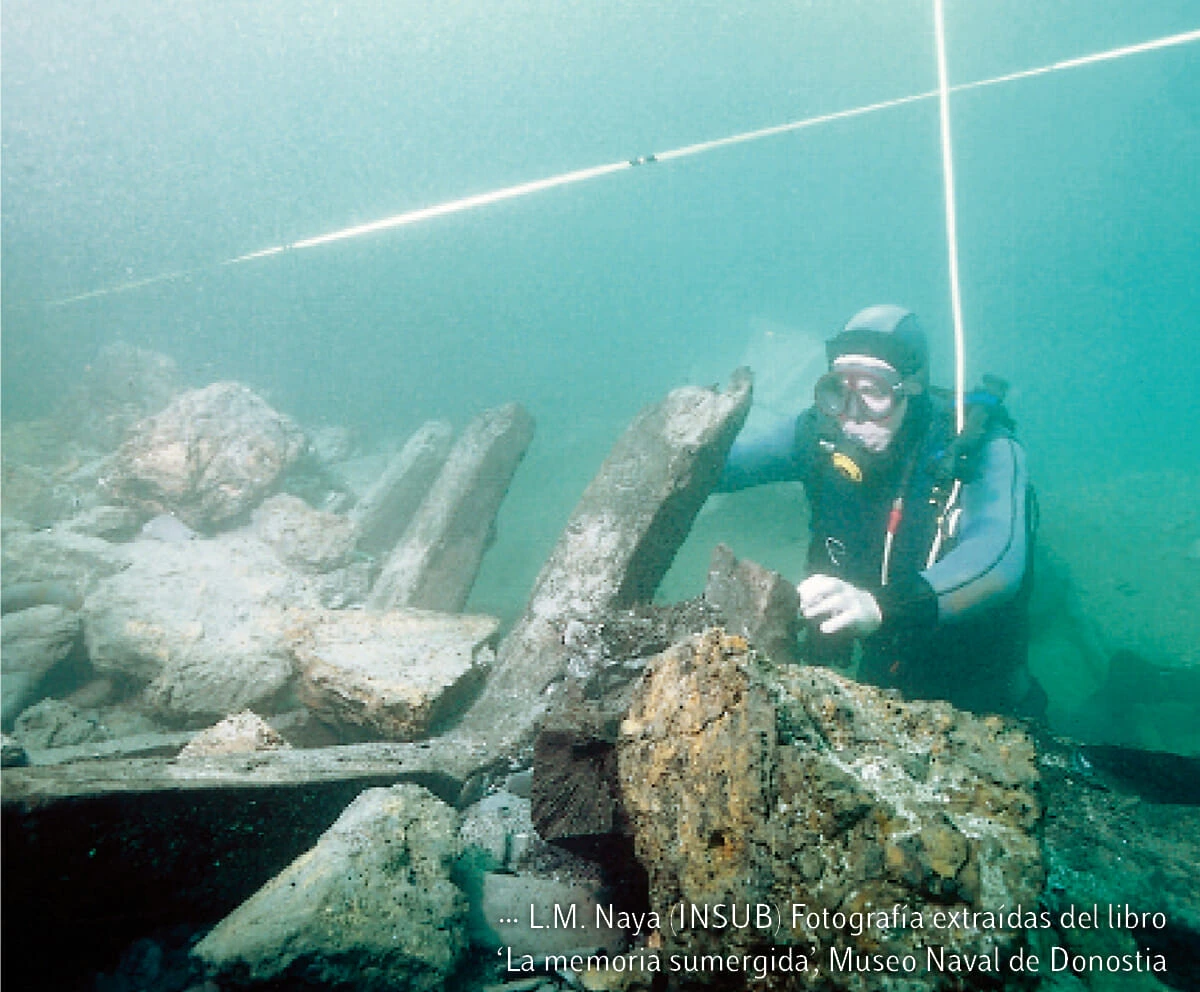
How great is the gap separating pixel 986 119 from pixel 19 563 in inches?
4236

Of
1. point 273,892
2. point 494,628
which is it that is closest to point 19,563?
point 494,628

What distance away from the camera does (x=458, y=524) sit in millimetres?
5238

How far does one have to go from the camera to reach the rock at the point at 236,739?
2.37 metres

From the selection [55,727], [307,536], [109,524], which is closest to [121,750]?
[55,727]

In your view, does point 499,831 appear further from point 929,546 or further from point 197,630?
point 929,546

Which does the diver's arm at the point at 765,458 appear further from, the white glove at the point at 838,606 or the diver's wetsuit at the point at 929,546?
the white glove at the point at 838,606

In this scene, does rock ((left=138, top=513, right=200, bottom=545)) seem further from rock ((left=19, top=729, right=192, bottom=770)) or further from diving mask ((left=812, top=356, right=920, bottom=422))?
diving mask ((left=812, top=356, right=920, bottom=422))

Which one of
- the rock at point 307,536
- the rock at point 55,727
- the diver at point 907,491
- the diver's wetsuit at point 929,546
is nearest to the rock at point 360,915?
the diver's wetsuit at point 929,546

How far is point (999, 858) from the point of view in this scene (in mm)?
1165

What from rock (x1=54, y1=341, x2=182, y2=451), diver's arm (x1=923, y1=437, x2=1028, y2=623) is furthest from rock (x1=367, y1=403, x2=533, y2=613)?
rock (x1=54, y1=341, x2=182, y2=451)

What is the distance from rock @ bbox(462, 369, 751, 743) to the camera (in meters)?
3.28

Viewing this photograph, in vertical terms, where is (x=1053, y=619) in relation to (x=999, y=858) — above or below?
above

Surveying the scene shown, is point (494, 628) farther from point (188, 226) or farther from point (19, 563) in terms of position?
point (188, 226)

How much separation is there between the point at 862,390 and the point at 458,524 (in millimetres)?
3732
